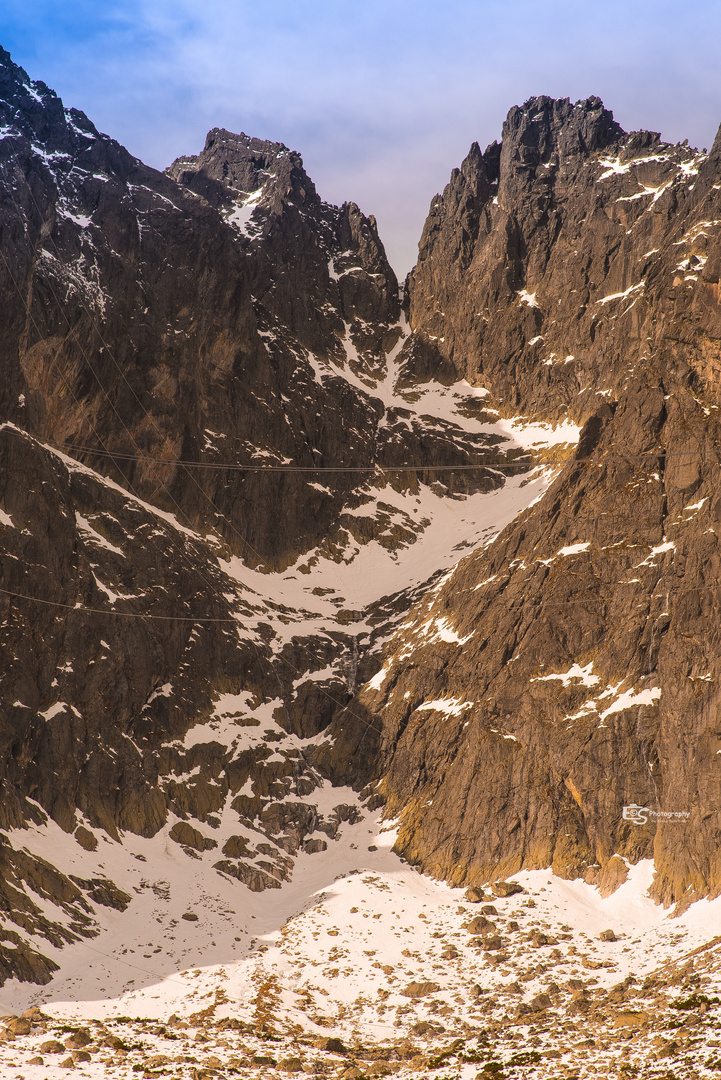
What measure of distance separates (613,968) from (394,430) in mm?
76251

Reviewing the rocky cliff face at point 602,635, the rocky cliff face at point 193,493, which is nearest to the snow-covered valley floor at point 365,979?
the rocky cliff face at point 193,493

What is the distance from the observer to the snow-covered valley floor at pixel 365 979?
139 feet

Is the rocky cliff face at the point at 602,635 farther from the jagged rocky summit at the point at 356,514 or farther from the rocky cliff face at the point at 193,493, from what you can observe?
the rocky cliff face at the point at 193,493

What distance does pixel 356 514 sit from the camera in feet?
364

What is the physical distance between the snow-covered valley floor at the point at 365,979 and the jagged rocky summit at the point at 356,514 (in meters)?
2.56

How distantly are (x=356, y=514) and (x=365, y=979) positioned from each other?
60.4 metres

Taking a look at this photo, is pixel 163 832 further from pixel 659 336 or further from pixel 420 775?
pixel 659 336

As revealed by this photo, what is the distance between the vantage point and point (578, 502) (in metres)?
84.3

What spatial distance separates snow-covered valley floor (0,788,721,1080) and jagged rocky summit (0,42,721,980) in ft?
8.41

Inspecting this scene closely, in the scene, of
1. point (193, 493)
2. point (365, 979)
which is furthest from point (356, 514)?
point (365, 979)

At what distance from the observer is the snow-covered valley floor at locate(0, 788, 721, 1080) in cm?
4250

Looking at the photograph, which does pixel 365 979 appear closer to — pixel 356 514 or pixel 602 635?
pixel 602 635

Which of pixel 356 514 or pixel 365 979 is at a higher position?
pixel 356 514

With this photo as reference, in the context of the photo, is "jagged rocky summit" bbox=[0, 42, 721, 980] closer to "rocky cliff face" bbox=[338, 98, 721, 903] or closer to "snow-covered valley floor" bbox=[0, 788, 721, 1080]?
"rocky cliff face" bbox=[338, 98, 721, 903]
